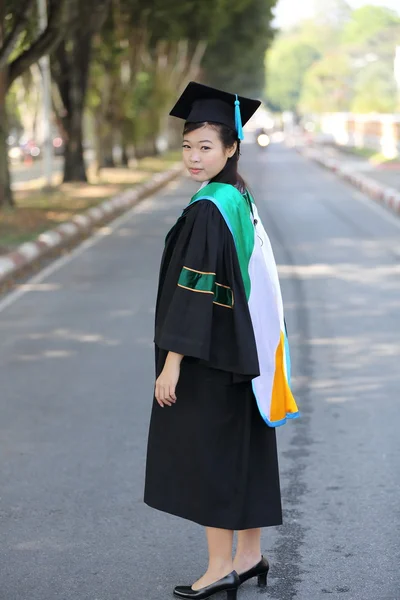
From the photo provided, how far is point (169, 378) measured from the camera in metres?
3.87

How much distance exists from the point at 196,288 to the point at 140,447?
2494mm

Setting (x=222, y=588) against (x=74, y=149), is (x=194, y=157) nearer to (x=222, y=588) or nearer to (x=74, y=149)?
(x=222, y=588)

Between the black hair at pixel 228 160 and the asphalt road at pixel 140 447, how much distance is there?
4.68 ft

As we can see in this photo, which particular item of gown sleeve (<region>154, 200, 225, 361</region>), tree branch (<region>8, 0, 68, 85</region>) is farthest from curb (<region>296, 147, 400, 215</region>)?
gown sleeve (<region>154, 200, 225, 361</region>)

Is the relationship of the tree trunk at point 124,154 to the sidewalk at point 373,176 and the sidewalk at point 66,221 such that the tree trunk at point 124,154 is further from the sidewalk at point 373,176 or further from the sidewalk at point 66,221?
the sidewalk at point 373,176

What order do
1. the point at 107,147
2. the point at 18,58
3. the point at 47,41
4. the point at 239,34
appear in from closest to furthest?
the point at 47,41 < the point at 18,58 < the point at 107,147 < the point at 239,34

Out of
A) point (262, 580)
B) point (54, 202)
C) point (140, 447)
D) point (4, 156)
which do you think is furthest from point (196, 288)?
point (54, 202)

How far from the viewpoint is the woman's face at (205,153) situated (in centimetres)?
395

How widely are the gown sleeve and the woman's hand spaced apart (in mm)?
42

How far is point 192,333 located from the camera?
12.6ft

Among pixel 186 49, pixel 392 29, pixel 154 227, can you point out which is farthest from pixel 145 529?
pixel 392 29

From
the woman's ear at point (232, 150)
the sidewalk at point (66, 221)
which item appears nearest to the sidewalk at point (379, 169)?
the sidewalk at point (66, 221)

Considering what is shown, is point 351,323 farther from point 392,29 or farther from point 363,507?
point 392,29

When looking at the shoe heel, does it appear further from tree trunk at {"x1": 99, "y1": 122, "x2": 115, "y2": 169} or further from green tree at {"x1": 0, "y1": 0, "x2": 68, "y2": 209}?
tree trunk at {"x1": 99, "y1": 122, "x2": 115, "y2": 169}
